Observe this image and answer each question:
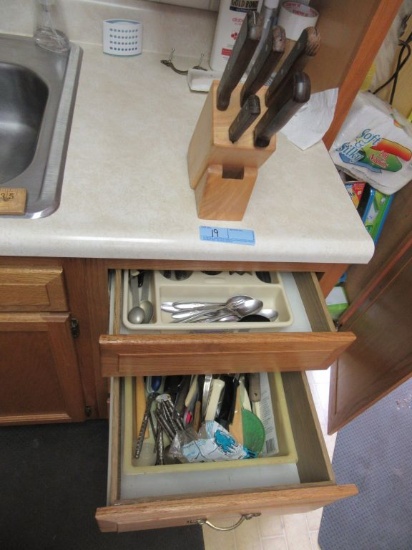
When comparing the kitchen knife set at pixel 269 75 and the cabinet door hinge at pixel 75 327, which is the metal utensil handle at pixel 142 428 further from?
the kitchen knife set at pixel 269 75

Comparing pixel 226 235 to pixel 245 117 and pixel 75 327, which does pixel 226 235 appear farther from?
pixel 75 327

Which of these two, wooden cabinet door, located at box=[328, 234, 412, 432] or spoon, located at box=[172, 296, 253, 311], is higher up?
spoon, located at box=[172, 296, 253, 311]

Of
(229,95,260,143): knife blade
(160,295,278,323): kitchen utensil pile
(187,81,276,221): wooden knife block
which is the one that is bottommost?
(160,295,278,323): kitchen utensil pile

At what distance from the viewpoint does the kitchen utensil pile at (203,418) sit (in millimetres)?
766

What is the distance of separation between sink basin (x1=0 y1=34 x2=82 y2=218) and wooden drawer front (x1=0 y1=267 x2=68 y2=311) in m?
0.17

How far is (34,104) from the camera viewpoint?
2.87 feet

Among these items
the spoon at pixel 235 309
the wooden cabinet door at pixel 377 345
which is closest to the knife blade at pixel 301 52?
the spoon at pixel 235 309

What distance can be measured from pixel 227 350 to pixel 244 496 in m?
0.24

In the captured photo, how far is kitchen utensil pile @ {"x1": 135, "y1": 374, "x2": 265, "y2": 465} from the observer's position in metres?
0.77

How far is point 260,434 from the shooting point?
0.84m

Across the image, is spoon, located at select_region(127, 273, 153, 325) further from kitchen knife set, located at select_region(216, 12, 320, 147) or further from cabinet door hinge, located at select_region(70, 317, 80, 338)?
kitchen knife set, located at select_region(216, 12, 320, 147)

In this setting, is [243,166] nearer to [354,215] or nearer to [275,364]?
[354,215]

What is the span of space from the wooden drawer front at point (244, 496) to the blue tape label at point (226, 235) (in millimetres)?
344

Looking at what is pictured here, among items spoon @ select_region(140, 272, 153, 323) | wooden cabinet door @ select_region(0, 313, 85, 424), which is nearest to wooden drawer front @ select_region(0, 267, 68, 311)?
wooden cabinet door @ select_region(0, 313, 85, 424)
